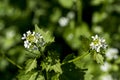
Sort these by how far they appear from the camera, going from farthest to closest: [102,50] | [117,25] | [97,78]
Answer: [117,25], [97,78], [102,50]

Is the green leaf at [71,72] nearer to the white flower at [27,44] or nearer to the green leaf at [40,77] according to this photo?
the green leaf at [40,77]

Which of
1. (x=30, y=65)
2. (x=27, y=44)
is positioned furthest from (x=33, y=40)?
(x=30, y=65)

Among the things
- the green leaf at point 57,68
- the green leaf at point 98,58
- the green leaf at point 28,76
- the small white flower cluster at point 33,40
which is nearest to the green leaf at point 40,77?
the green leaf at point 28,76

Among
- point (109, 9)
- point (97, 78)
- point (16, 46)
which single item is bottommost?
point (97, 78)

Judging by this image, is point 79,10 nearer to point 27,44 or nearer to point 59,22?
point 59,22

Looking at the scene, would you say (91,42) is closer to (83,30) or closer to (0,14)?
(83,30)

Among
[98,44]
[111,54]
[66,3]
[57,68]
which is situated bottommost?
[57,68]

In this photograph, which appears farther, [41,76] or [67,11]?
[67,11]

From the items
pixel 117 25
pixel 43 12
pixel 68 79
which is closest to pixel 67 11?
pixel 43 12
